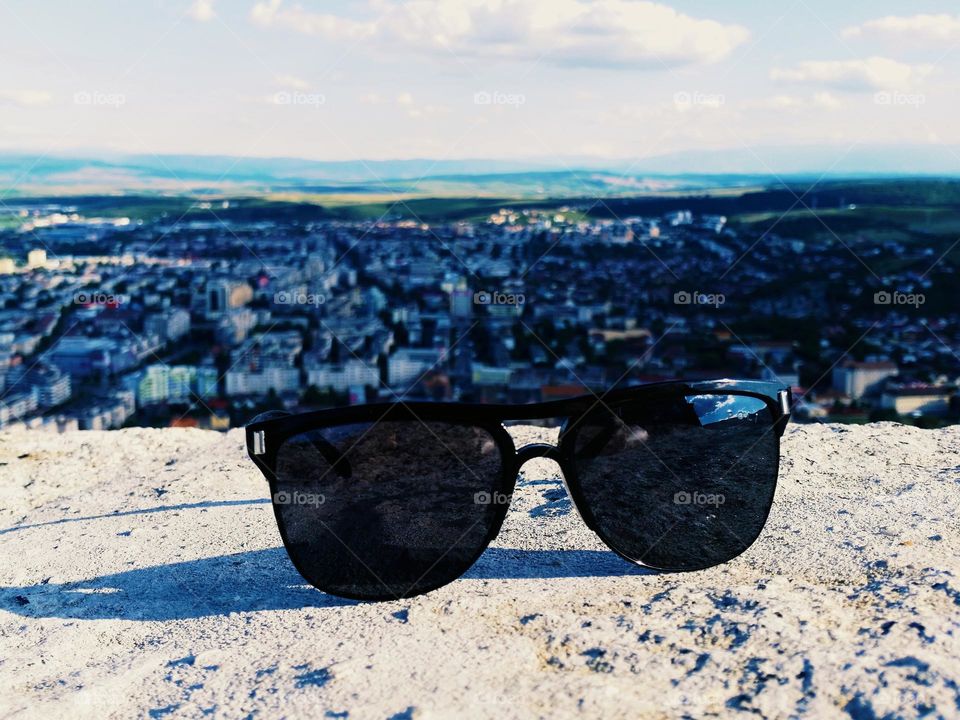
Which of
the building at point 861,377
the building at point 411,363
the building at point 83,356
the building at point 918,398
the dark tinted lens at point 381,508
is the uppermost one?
the dark tinted lens at point 381,508

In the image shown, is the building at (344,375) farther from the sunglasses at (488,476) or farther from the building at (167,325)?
the sunglasses at (488,476)

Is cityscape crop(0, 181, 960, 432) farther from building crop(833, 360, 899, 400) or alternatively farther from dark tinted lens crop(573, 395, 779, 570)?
dark tinted lens crop(573, 395, 779, 570)

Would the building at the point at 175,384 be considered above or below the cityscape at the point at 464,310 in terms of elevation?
below

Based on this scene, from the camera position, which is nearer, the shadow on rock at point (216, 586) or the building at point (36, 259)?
the shadow on rock at point (216, 586)

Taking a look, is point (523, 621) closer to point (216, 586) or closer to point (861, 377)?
point (216, 586)

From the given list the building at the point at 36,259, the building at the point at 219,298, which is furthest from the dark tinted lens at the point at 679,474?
the building at the point at 36,259

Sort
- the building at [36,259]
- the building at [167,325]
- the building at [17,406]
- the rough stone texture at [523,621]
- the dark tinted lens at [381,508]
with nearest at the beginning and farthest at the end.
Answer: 1. the rough stone texture at [523,621]
2. the dark tinted lens at [381,508]
3. the building at [17,406]
4. the building at [167,325]
5. the building at [36,259]

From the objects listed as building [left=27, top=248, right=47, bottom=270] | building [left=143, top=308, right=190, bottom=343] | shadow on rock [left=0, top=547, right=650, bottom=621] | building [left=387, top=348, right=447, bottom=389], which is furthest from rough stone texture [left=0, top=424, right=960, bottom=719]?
building [left=27, top=248, right=47, bottom=270]

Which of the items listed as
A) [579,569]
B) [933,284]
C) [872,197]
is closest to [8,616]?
[579,569]
